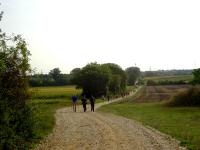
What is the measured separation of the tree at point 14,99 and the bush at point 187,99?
36991mm

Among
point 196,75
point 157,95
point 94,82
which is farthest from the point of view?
point 157,95

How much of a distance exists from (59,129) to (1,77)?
10.9 m

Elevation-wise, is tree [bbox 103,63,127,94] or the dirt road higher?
tree [bbox 103,63,127,94]

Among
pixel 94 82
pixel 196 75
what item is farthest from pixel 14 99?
pixel 94 82

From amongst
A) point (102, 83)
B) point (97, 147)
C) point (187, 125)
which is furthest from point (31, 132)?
point (102, 83)

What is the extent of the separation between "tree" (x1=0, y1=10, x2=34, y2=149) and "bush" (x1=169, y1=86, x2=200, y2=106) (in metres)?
37.0

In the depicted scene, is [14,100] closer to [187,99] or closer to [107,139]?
[107,139]

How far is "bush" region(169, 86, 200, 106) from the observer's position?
56750 mm

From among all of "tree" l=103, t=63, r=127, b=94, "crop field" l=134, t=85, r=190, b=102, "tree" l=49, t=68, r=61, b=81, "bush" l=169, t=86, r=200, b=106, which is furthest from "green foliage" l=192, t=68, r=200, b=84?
"tree" l=49, t=68, r=61, b=81

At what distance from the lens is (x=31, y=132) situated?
2197 centimetres

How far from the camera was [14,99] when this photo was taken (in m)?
19.8

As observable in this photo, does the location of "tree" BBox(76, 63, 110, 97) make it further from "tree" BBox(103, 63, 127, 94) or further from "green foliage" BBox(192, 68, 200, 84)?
"green foliage" BBox(192, 68, 200, 84)

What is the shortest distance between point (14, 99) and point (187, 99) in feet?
133

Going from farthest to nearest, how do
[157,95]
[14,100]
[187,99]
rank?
1. [157,95]
2. [187,99]
3. [14,100]
